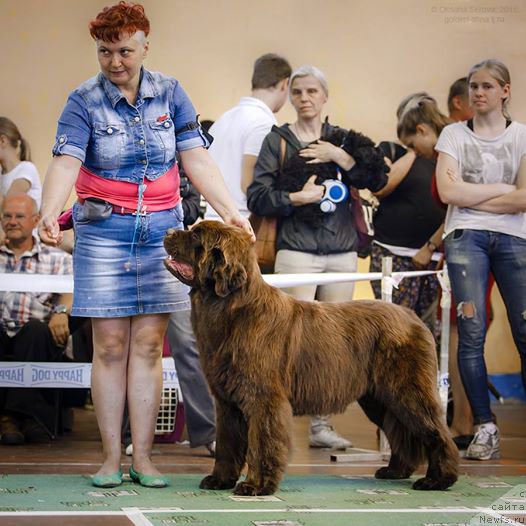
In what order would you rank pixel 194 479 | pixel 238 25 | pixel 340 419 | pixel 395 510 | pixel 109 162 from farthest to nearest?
pixel 340 419 → pixel 238 25 → pixel 194 479 → pixel 109 162 → pixel 395 510

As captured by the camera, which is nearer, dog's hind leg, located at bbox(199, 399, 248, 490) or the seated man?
dog's hind leg, located at bbox(199, 399, 248, 490)

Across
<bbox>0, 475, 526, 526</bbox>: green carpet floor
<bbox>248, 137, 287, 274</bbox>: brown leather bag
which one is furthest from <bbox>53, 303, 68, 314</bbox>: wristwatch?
<bbox>0, 475, 526, 526</bbox>: green carpet floor

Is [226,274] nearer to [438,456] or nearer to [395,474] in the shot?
[438,456]

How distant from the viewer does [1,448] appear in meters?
6.30

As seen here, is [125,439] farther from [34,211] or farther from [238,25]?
[238,25]

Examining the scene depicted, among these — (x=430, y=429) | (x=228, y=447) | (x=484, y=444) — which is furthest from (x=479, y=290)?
(x=228, y=447)

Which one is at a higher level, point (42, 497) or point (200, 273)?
point (200, 273)

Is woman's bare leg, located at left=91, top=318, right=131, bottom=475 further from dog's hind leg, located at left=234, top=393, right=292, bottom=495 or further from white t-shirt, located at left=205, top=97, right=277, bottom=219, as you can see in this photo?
white t-shirt, located at left=205, top=97, right=277, bottom=219

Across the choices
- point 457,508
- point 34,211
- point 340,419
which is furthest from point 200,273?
point 340,419

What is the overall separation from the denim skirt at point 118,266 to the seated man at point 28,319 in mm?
2131

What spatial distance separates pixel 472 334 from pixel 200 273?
2347 mm

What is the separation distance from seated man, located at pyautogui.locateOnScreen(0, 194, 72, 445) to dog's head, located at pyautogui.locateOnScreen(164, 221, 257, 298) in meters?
2.54

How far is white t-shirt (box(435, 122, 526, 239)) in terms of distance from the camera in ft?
20.6

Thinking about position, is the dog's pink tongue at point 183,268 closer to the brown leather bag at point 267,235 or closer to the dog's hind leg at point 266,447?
the dog's hind leg at point 266,447
